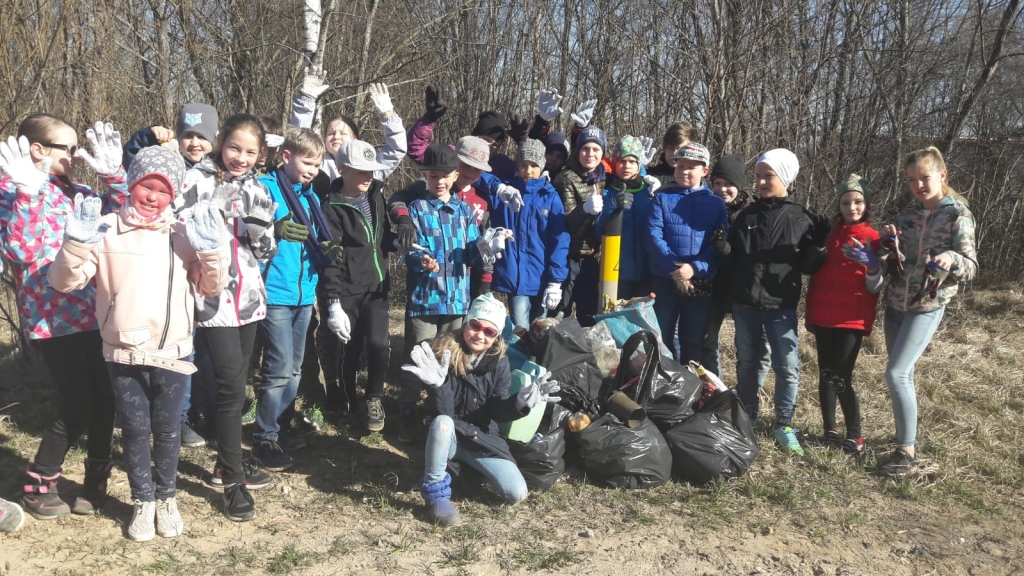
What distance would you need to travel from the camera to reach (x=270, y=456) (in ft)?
13.0

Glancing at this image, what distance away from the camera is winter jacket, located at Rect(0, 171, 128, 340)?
319cm

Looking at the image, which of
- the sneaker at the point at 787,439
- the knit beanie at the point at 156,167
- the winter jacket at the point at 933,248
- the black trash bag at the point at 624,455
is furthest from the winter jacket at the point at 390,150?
the winter jacket at the point at 933,248

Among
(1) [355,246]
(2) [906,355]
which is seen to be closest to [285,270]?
(1) [355,246]

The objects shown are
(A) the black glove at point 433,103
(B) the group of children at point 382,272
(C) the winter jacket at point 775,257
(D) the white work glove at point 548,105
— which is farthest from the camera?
(D) the white work glove at point 548,105

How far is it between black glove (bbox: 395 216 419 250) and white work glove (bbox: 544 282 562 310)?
38.2 inches

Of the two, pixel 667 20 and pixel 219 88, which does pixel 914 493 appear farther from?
pixel 219 88

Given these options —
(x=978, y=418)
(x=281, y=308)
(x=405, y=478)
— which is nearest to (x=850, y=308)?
(x=978, y=418)

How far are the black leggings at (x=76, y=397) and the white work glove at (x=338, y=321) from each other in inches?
45.1

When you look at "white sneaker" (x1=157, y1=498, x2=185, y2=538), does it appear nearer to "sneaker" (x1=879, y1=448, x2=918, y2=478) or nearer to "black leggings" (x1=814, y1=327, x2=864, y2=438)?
Answer: "black leggings" (x1=814, y1=327, x2=864, y2=438)

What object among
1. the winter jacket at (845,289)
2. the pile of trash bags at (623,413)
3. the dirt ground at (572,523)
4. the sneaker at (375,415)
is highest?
the winter jacket at (845,289)

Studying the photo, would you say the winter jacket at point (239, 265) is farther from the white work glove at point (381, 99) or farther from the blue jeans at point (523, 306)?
the blue jeans at point (523, 306)

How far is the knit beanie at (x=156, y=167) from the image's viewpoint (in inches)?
116

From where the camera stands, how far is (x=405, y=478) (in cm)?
403

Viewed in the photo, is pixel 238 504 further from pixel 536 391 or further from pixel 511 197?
pixel 511 197
